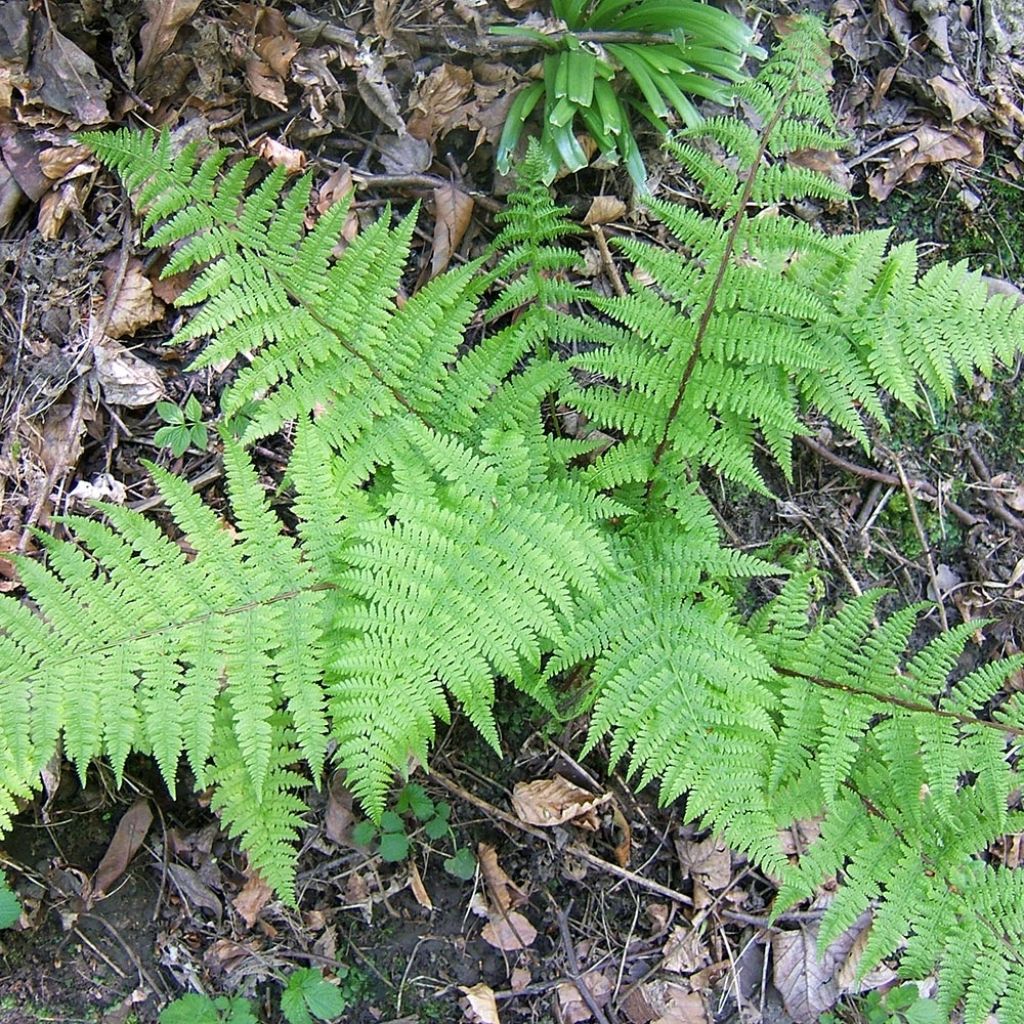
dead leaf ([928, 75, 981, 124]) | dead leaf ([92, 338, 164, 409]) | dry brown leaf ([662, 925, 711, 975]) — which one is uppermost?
dead leaf ([928, 75, 981, 124])

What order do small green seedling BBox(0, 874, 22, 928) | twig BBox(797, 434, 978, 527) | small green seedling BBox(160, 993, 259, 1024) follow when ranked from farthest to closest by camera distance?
twig BBox(797, 434, 978, 527)
small green seedling BBox(160, 993, 259, 1024)
small green seedling BBox(0, 874, 22, 928)

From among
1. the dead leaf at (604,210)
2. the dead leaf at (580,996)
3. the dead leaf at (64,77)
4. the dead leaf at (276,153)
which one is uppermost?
the dead leaf at (64,77)

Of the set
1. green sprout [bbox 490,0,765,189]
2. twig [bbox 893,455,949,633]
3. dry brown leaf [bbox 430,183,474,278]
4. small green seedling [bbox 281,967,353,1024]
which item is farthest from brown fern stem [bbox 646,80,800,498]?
small green seedling [bbox 281,967,353,1024]

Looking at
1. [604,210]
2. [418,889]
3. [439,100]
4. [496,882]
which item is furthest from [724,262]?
[418,889]

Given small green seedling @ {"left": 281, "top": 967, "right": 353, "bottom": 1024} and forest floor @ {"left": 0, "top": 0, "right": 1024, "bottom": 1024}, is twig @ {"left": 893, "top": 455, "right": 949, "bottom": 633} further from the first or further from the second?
small green seedling @ {"left": 281, "top": 967, "right": 353, "bottom": 1024}

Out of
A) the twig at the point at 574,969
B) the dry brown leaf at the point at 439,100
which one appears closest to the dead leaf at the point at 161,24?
the dry brown leaf at the point at 439,100

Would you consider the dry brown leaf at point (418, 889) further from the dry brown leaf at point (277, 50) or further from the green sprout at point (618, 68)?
the dry brown leaf at point (277, 50)
